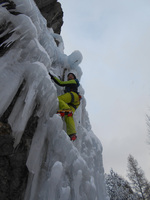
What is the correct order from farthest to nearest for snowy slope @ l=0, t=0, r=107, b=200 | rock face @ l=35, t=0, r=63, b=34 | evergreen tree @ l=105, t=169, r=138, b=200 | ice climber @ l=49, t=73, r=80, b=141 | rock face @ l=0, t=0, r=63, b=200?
evergreen tree @ l=105, t=169, r=138, b=200 → rock face @ l=35, t=0, r=63, b=34 → ice climber @ l=49, t=73, r=80, b=141 → snowy slope @ l=0, t=0, r=107, b=200 → rock face @ l=0, t=0, r=63, b=200

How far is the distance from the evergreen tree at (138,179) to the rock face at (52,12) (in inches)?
618

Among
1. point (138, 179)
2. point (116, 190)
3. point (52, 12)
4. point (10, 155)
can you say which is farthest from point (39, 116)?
point (138, 179)

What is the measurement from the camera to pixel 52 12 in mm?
7621

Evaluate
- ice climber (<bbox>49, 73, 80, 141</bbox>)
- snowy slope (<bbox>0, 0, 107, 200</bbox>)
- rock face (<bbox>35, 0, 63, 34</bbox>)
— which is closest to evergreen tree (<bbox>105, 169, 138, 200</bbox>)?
snowy slope (<bbox>0, 0, 107, 200</bbox>)

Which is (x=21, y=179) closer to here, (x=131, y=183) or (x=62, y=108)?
(x=62, y=108)

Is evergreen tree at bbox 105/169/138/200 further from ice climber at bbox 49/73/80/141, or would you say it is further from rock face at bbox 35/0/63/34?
rock face at bbox 35/0/63/34

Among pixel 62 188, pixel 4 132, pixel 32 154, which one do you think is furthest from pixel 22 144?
pixel 62 188

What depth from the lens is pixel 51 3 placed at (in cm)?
746

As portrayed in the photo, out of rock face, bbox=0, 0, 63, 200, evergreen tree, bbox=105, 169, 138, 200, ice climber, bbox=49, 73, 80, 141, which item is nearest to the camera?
rock face, bbox=0, 0, 63, 200

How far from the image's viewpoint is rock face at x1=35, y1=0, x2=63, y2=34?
23.4ft

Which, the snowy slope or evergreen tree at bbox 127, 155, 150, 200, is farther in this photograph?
evergreen tree at bbox 127, 155, 150, 200

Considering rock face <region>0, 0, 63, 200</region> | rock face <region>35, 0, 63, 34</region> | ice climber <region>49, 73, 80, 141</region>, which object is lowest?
rock face <region>0, 0, 63, 200</region>

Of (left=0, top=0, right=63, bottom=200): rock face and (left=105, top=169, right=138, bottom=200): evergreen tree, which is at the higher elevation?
(left=105, top=169, right=138, bottom=200): evergreen tree

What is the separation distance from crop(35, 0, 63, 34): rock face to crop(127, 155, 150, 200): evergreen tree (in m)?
15.7
